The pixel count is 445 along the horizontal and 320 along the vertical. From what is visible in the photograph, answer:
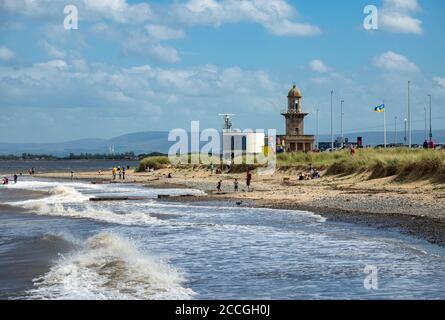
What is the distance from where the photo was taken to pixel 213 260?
1534cm

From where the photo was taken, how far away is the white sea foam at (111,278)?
11594 millimetres

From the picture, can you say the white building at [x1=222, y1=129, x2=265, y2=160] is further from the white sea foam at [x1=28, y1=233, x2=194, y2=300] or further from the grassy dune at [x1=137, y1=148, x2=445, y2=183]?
the white sea foam at [x1=28, y1=233, x2=194, y2=300]

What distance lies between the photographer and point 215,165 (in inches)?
2938

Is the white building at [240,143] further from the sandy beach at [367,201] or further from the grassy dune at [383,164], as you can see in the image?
the sandy beach at [367,201]

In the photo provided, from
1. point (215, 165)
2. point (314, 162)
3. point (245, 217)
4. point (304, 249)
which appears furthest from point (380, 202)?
point (215, 165)

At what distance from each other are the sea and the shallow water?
0.02 m

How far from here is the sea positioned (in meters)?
11.9

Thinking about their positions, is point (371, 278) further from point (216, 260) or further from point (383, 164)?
point (383, 164)

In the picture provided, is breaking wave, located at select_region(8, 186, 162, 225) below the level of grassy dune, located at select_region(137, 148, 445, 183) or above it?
below

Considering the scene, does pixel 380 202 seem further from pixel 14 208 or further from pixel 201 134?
pixel 201 134

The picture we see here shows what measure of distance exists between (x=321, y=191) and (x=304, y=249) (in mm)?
18783

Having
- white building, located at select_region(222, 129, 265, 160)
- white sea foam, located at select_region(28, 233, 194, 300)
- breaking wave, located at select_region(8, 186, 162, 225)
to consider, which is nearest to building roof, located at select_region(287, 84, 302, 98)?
white building, located at select_region(222, 129, 265, 160)

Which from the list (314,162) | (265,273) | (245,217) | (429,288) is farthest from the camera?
(314,162)

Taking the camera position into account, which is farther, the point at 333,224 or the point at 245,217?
the point at 245,217
